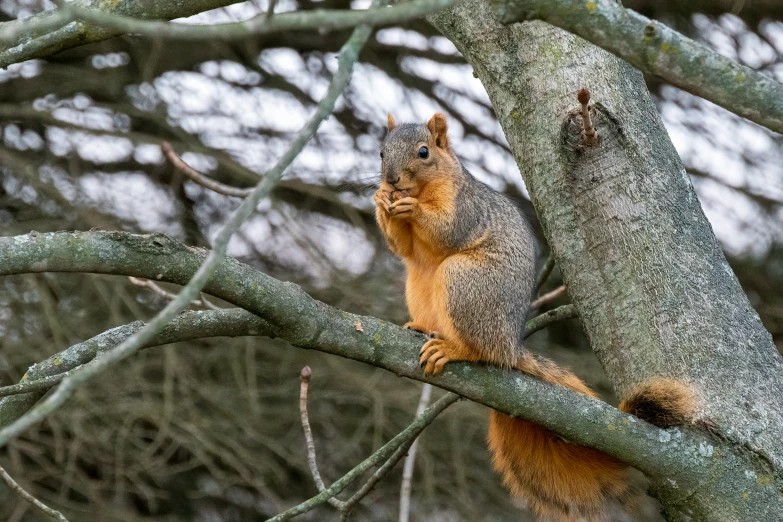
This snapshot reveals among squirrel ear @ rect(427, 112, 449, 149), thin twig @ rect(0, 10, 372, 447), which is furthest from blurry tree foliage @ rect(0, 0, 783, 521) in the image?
thin twig @ rect(0, 10, 372, 447)

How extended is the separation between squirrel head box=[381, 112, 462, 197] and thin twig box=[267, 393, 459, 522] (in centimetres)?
85

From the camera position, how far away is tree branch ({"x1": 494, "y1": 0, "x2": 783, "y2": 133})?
66.0 inches

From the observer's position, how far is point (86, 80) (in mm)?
4746

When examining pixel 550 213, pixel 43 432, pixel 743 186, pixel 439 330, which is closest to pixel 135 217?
pixel 43 432

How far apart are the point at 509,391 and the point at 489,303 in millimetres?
649

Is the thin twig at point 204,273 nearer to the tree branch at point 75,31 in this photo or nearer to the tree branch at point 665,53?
the tree branch at point 665,53

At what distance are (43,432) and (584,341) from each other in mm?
2970

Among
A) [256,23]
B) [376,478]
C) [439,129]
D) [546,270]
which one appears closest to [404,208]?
[546,270]

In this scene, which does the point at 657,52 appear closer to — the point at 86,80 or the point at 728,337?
the point at 728,337

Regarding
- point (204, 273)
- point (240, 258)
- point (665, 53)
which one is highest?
point (665, 53)

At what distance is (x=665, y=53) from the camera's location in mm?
→ 1688

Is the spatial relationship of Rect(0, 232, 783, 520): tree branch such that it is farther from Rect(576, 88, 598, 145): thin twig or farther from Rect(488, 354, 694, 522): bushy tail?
Rect(576, 88, 598, 145): thin twig

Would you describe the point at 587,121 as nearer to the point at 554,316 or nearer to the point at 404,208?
the point at 554,316

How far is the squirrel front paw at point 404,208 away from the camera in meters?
2.92
